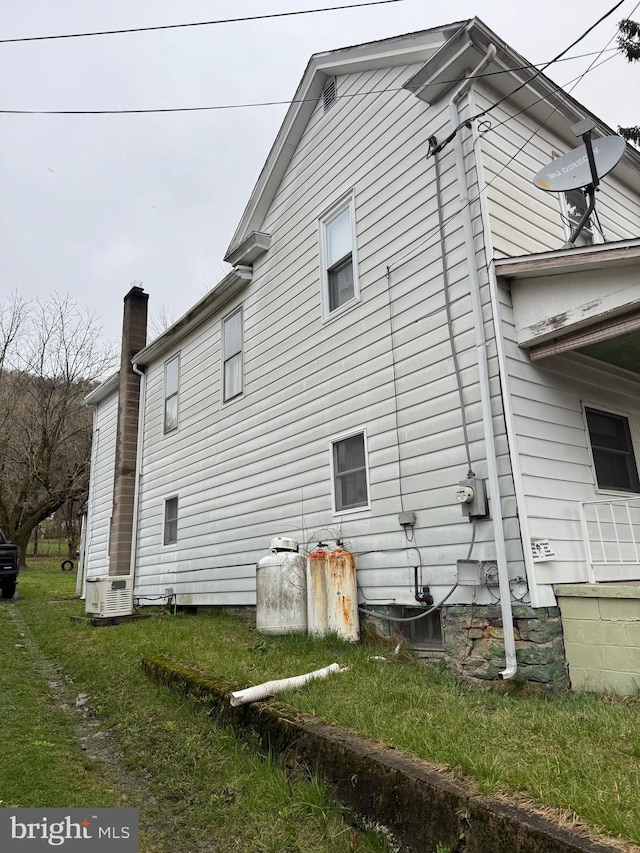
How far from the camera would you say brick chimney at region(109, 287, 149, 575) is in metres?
12.7

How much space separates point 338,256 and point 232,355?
318 centimetres

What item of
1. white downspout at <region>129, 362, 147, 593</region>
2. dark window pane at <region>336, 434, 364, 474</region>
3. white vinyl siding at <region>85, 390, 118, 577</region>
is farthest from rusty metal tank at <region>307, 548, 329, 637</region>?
white vinyl siding at <region>85, 390, 118, 577</region>

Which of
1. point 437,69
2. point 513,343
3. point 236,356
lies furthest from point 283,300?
point 513,343

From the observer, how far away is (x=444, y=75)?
6.40 m

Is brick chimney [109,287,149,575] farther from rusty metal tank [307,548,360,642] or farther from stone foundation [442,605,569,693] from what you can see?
stone foundation [442,605,569,693]

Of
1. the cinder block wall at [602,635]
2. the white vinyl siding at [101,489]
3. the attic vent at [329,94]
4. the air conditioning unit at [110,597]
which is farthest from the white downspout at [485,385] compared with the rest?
the white vinyl siding at [101,489]

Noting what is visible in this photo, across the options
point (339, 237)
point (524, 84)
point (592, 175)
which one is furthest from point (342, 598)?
point (524, 84)

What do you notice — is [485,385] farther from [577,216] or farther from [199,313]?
[199,313]

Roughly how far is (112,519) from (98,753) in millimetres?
9132

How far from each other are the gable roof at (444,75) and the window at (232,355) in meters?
2.54

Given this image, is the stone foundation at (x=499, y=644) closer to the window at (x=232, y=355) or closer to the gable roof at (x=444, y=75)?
the gable roof at (x=444, y=75)

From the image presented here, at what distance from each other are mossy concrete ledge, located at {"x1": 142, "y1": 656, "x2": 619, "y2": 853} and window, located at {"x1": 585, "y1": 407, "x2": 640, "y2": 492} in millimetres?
3928

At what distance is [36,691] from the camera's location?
6.05 m

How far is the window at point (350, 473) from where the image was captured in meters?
6.98
